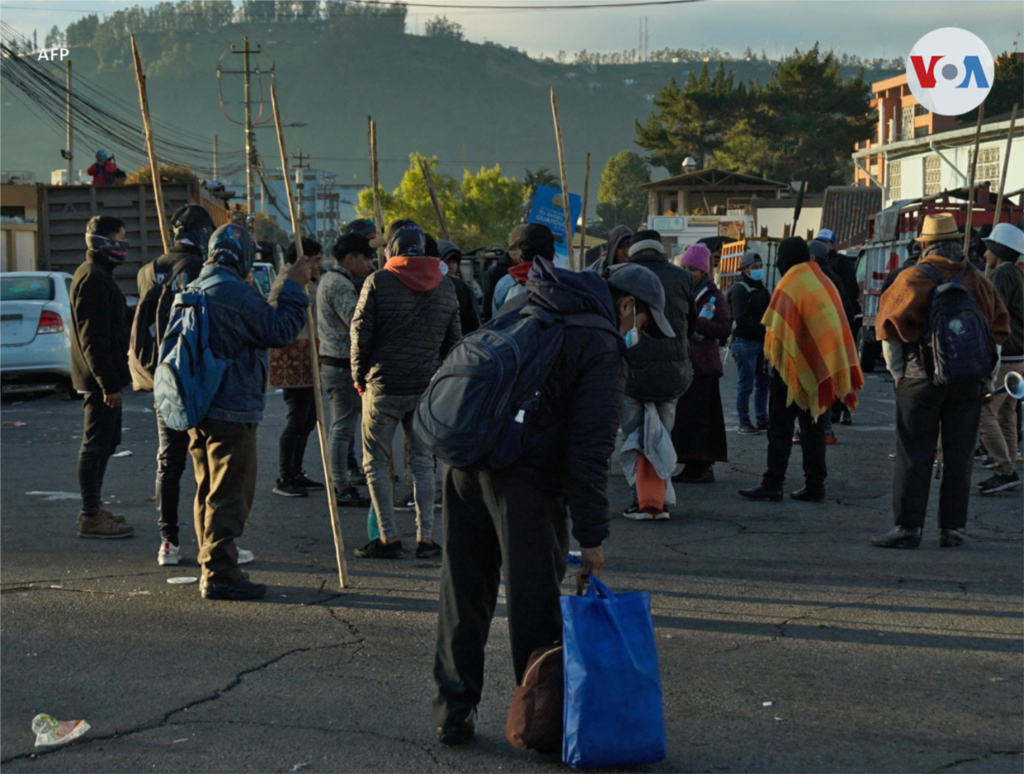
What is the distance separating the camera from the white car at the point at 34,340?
53.8 ft

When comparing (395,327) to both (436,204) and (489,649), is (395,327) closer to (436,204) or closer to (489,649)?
(489,649)

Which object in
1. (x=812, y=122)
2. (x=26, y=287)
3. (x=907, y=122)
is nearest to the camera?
(x=26, y=287)

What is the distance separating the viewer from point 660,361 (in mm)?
8625

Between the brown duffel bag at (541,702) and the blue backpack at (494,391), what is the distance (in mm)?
639

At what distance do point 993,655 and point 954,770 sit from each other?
4.93ft

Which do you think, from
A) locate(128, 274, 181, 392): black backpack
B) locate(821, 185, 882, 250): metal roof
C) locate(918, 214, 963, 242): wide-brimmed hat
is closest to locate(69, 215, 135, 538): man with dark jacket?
locate(128, 274, 181, 392): black backpack

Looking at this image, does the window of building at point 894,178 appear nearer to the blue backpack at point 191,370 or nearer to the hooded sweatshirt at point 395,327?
the hooded sweatshirt at point 395,327

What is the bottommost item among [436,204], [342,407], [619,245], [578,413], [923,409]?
[342,407]

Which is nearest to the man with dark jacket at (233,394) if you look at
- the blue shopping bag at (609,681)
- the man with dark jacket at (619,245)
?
the blue shopping bag at (609,681)

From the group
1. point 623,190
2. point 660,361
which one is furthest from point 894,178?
point 623,190

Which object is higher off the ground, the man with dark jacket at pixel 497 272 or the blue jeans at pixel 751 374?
the man with dark jacket at pixel 497 272

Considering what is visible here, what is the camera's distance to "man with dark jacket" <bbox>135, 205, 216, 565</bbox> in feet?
23.2

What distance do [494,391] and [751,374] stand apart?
9.75m

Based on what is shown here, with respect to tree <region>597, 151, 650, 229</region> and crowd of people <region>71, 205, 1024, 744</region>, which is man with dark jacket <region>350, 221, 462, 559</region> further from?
tree <region>597, 151, 650, 229</region>
